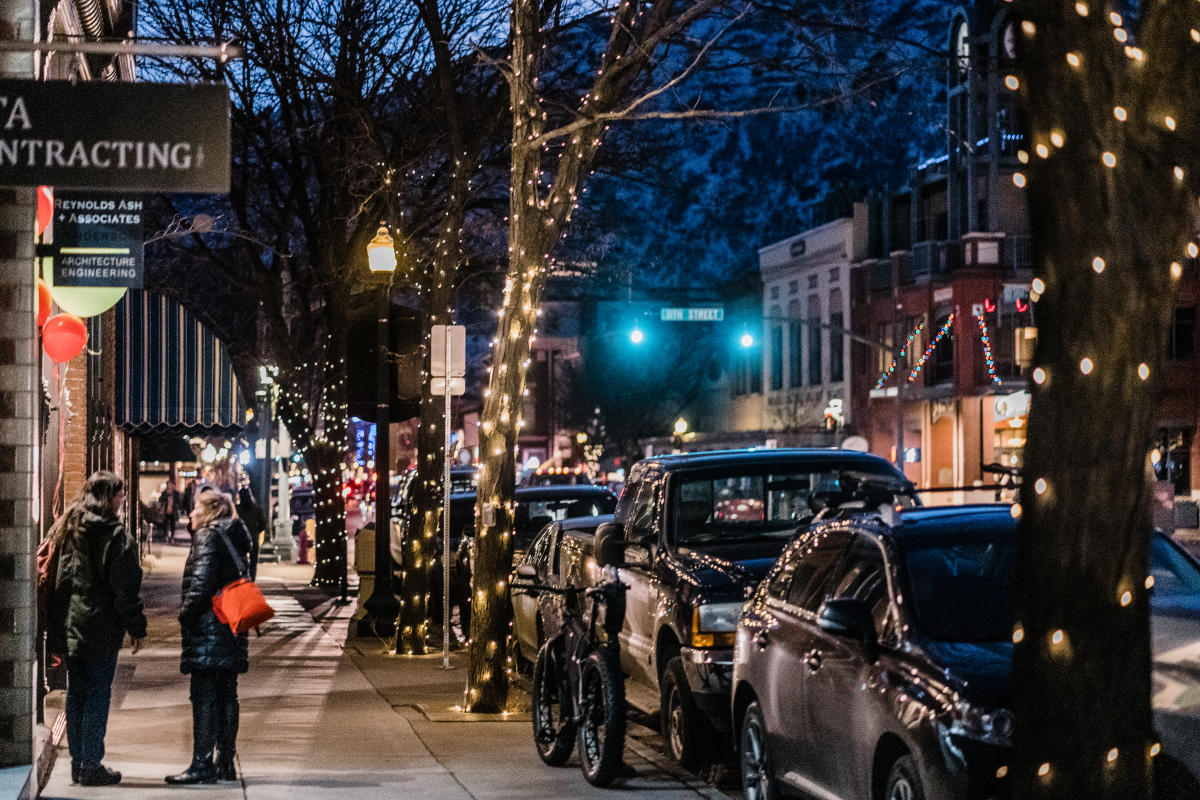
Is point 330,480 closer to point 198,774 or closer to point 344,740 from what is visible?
point 344,740

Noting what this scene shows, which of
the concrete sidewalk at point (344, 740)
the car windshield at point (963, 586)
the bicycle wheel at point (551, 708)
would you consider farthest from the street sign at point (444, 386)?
the car windshield at point (963, 586)

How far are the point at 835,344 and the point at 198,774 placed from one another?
2006 inches

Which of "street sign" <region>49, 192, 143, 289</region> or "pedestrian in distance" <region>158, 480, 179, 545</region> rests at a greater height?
"street sign" <region>49, 192, 143, 289</region>

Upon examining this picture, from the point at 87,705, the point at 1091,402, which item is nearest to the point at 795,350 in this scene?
the point at 87,705

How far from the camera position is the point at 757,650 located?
9.24 m

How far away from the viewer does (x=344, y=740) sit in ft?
40.3

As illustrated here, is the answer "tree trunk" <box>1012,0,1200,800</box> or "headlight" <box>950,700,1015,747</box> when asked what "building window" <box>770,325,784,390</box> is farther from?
"tree trunk" <box>1012,0,1200,800</box>

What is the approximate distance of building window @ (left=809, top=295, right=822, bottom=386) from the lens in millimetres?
61688

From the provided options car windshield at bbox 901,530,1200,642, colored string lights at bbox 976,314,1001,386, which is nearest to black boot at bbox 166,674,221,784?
car windshield at bbox 901,530,1200,642

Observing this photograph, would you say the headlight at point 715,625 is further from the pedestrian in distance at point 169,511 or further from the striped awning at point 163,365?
the pedestrian in distance at point 169,511

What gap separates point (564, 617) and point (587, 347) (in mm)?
77686

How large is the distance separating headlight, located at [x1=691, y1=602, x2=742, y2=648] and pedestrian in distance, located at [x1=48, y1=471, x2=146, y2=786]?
3.26 meters

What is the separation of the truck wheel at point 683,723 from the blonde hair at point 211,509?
2889 mm

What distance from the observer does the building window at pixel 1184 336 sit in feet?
163
